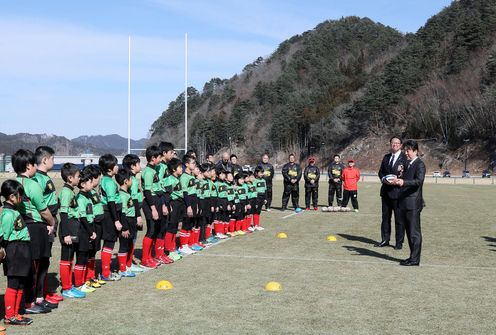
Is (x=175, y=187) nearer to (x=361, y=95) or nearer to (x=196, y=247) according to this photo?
(x=196, y=247)

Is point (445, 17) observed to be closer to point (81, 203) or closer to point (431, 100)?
point (431, 100)

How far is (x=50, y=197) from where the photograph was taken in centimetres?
728

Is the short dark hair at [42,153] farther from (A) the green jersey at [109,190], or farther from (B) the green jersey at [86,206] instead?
(A) the green jersey at [109,190]

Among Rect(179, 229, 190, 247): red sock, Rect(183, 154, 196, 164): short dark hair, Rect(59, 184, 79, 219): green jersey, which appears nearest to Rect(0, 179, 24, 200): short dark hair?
Rect(59, 184, 79, 219): green jersey

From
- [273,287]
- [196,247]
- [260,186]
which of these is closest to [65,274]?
[273,287]

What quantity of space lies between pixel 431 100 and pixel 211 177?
7583cm

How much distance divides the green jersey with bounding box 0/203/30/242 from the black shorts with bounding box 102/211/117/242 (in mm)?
2066

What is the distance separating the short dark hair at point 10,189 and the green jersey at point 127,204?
2472mm

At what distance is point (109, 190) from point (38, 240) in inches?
69.3

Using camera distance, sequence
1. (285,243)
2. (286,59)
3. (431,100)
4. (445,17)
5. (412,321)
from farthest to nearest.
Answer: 1. (286,59)
2. (445,17)
3. (431,100)
4. (285,243)
5. (412,321)

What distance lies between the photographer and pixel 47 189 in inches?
281

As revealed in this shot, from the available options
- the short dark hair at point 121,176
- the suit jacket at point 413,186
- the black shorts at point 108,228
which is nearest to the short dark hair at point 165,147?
the short dark hair at point 121,176

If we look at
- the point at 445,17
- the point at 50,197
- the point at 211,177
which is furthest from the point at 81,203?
the point at 445,17

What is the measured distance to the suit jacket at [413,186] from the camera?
10086 millimetres
